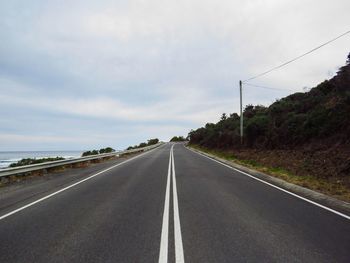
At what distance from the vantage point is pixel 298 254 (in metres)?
5.18

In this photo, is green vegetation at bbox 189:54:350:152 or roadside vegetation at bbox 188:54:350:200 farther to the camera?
green vegetation at bbox 189:54:350:152

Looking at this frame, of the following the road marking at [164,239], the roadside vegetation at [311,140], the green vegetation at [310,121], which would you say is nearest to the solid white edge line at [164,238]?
the road marking at [164,239]

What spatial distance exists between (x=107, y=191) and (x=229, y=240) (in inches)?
263

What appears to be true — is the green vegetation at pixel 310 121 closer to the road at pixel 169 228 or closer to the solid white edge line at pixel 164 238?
the road at pixel 169 228

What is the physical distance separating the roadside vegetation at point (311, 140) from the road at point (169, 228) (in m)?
3.87

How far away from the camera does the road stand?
17.0ft

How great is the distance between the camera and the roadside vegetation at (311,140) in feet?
48.7

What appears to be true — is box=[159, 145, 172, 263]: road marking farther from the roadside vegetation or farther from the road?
the roadside vegetation

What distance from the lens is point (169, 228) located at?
6723 mm

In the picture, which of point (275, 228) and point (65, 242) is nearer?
point (65, 242)

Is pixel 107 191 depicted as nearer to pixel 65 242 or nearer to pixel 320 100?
pixel 65 242

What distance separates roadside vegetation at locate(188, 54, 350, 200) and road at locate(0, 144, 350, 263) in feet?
12.7

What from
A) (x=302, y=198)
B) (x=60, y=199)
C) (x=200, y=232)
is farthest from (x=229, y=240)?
(x=60, y=199)

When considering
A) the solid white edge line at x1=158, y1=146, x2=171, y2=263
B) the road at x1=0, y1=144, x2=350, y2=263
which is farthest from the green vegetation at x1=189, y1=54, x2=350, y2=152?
the solid white edge line at x1=158, y1=146, x2=171, y2=263
